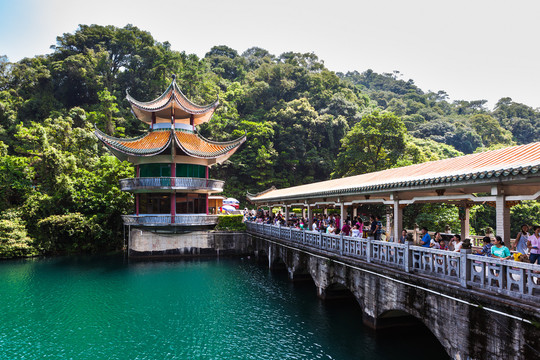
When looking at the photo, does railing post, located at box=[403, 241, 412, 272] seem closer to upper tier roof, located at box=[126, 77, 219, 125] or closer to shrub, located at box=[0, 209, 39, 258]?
upper tier roof, located at box=[126, 77, 219, 125]

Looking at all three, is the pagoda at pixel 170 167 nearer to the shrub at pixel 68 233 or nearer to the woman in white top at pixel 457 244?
the shrub at pixel 68 233

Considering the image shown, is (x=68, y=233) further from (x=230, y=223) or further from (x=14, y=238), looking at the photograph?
(x=230, y=223)

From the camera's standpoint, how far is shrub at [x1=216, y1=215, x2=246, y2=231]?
2903 cm

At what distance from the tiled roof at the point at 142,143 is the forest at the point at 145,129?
4.45 metres

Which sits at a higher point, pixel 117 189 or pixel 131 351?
pixel 117 189

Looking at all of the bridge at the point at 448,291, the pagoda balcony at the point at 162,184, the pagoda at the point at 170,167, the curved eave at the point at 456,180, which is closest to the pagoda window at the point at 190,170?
the pagoda at the point at 170,167

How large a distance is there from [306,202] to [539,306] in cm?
1528

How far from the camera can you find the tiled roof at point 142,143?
26.9 meters

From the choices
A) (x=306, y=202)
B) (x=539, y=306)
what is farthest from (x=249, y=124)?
(x=539, y=306)

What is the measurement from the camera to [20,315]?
14.7 metres

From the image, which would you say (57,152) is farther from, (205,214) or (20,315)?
(20,315)

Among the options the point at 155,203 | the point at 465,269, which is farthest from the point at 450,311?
the point at 155,203

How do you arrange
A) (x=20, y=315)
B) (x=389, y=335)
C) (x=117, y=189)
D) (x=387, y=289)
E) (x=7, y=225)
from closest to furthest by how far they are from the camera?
(x=387, y=289) → (x=389, y=335) → (x=20, y=315) → (x=7, y=225) → (x=117, y=189)

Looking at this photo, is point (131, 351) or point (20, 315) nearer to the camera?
point (131, 351)
